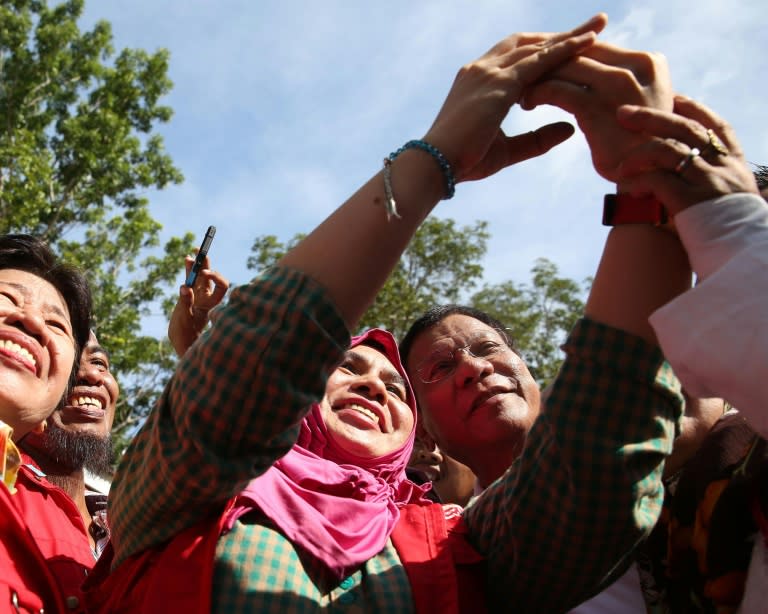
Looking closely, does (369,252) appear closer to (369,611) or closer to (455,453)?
(369,611)

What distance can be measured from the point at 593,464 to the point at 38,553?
55.9 inches

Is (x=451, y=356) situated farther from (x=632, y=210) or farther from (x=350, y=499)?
(x=632, y=210)

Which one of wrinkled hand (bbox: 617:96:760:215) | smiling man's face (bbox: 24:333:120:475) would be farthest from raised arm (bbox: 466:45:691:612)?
smiling man's face (bbox: 24:333:120:475)

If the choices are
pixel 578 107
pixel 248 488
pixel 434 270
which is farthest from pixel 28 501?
pixel 434 270

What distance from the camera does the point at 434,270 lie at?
1709cm

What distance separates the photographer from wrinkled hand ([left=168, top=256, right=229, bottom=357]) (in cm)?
321

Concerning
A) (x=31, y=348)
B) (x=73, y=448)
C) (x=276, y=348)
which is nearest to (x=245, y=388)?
(x=276, y=348)

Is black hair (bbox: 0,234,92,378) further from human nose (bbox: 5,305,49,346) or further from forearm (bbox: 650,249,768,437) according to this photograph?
forearm (bbox: 650,249,768,437)

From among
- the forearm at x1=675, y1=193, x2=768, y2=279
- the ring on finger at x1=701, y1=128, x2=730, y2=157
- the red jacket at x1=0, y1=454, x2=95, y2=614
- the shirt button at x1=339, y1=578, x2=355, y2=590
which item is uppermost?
the ring on finger at x1=701, y1=128, x2=730, y2=157

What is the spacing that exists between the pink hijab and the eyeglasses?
64 cm

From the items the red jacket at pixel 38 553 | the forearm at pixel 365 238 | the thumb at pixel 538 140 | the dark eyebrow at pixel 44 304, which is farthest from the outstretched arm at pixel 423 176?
the dark eyebrow at pixel 44 304

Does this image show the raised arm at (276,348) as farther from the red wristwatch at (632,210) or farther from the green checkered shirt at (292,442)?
the red wristwatch at (632,210)

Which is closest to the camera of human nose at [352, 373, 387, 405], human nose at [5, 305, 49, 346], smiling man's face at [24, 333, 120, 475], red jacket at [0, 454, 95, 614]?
red jacket at [0, 454, 95, 614]

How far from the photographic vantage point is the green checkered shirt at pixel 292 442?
4.79ft
